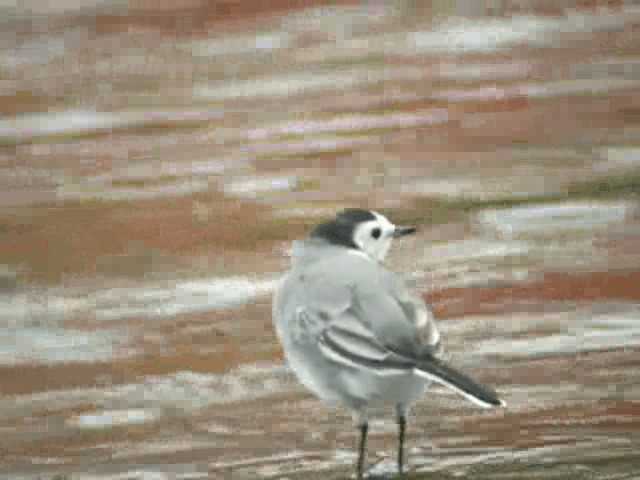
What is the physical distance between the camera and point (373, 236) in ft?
27.8

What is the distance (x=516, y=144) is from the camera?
49.1 ft

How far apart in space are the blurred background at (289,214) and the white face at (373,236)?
0.72 meters

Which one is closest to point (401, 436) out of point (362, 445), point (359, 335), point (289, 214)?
point (362, 445)

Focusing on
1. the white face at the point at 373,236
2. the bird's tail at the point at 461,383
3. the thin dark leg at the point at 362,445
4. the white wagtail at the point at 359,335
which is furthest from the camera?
the white face at the point at 373,236

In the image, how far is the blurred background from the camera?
340 inches

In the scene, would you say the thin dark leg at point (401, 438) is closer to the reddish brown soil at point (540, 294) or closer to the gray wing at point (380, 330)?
the gray wing at point (380, 330)

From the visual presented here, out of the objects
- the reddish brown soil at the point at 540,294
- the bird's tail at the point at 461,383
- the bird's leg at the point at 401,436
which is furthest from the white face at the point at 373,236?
the reddish brown soil at the point at 540,294

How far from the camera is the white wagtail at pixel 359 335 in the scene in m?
7.36

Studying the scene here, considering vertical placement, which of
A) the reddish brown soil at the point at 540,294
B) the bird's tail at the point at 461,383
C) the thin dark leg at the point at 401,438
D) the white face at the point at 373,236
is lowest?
the bird's tail at the point at 461,383

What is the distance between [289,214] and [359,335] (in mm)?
6007

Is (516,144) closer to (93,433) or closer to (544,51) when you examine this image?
(544,51)

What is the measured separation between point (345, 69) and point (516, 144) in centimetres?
350

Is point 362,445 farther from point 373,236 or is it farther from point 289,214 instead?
point 289,214

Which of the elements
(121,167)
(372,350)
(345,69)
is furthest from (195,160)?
(372,350)
